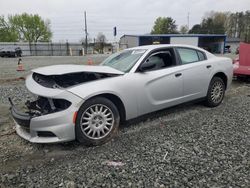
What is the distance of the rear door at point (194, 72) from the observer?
433 cm

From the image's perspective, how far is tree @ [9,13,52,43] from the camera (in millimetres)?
65438

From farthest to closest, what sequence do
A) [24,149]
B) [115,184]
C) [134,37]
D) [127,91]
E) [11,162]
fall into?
[134,37], [127,91], [24,149], [11,162], [115,184]

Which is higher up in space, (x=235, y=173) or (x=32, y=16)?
(x=32, y=16)

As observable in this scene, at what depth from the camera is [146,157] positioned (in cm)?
293

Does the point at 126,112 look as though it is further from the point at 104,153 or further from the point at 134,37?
the point at 134,37

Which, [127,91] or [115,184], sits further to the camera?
[127,91]

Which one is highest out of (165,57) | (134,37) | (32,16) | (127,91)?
(32,16)

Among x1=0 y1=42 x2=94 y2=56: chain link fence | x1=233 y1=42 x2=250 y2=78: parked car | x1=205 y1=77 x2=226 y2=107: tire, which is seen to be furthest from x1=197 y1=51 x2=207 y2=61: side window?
x1=0 y1=42 x2=94 y2=56: chain link fence

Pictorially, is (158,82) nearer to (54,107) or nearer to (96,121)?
(96,121)

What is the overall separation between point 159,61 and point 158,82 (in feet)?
1.63

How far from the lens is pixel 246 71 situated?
25.3 feet

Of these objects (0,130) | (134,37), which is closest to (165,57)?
(0,130)

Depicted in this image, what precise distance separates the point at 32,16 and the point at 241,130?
7294cm

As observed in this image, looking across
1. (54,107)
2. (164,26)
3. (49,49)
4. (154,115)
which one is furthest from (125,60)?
(164,26)
